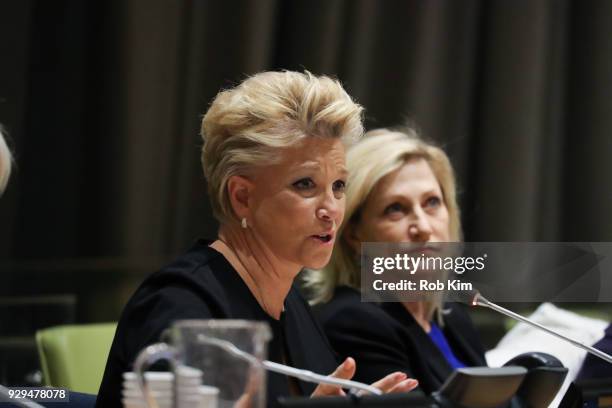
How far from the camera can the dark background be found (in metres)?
3.29

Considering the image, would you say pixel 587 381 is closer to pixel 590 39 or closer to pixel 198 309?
pixel 198 309

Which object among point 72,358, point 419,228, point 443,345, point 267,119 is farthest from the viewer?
point 443,345

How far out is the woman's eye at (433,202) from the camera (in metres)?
2.28

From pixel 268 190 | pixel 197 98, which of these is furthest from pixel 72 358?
pixel 197 98

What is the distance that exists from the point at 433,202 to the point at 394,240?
0.16 meters

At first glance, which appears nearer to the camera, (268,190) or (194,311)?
(194,311)

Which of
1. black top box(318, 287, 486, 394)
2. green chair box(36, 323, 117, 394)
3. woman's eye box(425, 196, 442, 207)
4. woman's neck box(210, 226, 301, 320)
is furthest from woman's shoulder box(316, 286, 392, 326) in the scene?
green chair box(36, 323, 117, 394)

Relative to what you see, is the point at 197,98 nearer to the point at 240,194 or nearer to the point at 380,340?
the point at 380,340

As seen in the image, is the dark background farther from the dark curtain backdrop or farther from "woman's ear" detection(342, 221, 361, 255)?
"woman's ear" detection(342, 221, 361, 255)

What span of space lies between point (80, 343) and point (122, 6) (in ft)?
5.21

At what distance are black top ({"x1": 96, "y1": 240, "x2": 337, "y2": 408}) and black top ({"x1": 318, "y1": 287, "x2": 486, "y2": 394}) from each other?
0.25 metres

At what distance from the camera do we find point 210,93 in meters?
3.35

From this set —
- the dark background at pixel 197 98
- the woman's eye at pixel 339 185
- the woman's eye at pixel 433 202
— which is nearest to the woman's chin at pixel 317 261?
the woman's eye at pixel 339 185

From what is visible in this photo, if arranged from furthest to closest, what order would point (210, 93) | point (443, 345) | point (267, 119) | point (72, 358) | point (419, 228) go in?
1. point (210, 93)
2. point (443, 345)
3. point (419, 228)
4. point (72, 358)
5. point (267, 119)
